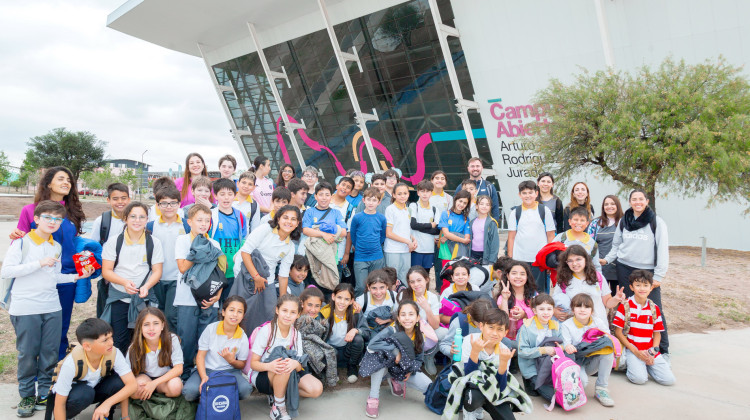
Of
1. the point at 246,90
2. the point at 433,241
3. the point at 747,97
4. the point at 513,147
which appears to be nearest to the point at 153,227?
the point at 433,241

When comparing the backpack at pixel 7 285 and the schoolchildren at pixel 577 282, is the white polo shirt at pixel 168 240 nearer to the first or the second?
the backpack at pixel 7 285

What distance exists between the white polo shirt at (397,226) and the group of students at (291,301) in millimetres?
17

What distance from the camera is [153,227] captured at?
395 cm

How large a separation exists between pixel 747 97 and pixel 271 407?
10063 mm

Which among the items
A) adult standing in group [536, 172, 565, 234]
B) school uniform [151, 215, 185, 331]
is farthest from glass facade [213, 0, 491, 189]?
school uniform [151, 215, 185, 331]

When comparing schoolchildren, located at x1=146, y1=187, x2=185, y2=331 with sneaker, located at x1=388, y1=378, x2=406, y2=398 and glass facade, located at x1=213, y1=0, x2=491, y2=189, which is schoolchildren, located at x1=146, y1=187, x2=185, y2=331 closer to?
sneaker, located at x1=388, y1=378, x2=406, y2=398

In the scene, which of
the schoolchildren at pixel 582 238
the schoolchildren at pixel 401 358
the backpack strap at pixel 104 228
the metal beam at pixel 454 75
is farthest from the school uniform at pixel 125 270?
the metal beam at pixel 454 75

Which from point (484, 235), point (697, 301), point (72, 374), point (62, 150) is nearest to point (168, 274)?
point (72, 374)

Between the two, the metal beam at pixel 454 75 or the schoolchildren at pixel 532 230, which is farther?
the metal beam at pixel 454 75

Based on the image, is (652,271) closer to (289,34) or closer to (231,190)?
(231,190)

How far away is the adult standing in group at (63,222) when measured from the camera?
3502mm

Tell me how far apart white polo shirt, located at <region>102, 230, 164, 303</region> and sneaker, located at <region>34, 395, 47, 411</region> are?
848mm

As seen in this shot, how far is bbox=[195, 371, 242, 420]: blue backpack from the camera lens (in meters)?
3.04

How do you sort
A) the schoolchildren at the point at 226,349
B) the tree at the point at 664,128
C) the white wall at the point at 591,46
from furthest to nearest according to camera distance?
the white wall at the point at 591,46, the tree at the point at 664,128, the schoolchildren at the point at 226,349
